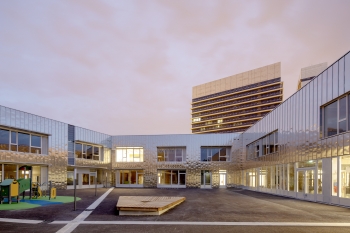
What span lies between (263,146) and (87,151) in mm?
19048

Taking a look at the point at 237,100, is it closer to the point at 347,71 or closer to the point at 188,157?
the point at 188,157

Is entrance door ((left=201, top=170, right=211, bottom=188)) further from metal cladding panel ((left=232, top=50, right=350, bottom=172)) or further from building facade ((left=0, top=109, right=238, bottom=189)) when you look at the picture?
metal cladding panel ((left=232, top=50, right=350, bottom=172))

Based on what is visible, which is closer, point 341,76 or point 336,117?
point 341,76

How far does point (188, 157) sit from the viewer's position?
3962 cm

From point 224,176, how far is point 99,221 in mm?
30618

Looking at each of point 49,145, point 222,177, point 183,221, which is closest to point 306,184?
point 183,221

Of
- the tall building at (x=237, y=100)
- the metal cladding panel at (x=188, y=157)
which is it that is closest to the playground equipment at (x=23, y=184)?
the metal cladding panel at (x=188, y=157)

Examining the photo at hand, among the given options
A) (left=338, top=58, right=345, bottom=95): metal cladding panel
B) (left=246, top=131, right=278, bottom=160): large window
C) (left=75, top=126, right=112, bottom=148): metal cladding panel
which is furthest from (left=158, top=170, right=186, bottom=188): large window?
(left=338, top=58, right=345, bottom=95): metal cladding panel

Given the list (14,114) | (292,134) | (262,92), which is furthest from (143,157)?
(262,92)

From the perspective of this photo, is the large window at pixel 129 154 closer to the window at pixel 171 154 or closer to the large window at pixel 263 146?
the window at pixel 171 154

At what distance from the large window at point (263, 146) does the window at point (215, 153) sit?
4.48m

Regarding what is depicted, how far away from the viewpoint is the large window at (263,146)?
25.5 m

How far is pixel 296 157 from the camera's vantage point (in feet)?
66.6

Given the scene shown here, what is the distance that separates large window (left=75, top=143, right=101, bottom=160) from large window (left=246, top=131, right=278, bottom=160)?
17608 millimetres
